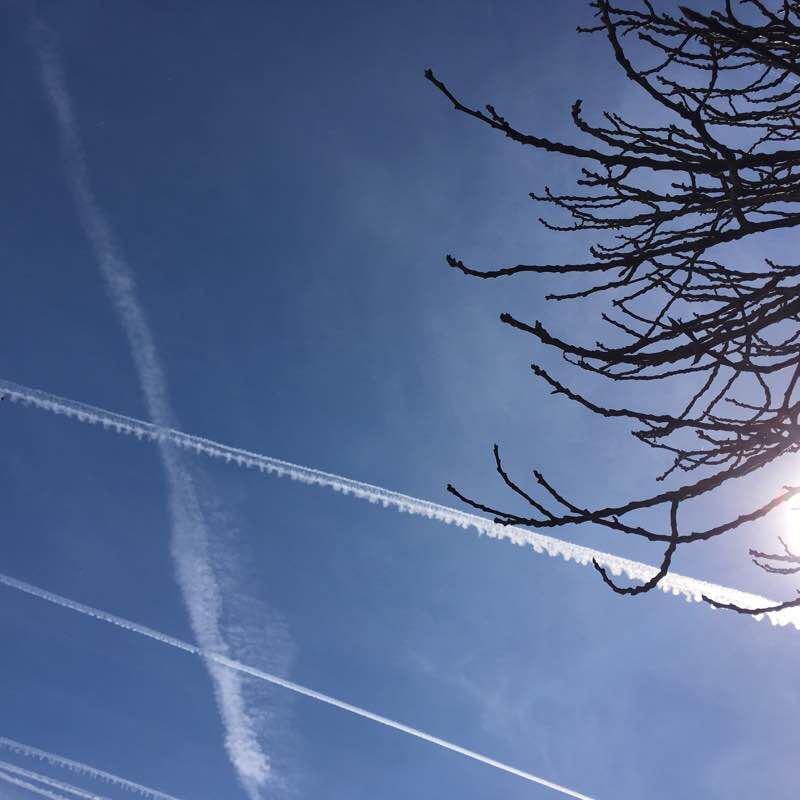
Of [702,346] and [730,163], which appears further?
[702,346]

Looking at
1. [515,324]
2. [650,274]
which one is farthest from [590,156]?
[650,274]

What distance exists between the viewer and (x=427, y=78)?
2.74 meters

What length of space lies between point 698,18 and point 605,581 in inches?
93.7

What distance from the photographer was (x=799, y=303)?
2670mm

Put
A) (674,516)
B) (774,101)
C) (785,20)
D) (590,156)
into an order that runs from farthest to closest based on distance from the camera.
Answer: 1. (774,101)
2. (785,20)
3. (590,156)
4. (674,516)

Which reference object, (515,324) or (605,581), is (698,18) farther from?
(605,581)

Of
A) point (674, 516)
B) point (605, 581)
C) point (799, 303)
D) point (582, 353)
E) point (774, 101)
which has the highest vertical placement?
point (774, 101)

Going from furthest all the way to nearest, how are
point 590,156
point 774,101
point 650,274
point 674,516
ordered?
point 774,101
point 650,274
point 590,156
point 674,516

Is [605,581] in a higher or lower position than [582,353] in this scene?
lower

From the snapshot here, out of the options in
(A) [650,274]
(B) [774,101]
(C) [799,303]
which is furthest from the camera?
(B) [774,101]

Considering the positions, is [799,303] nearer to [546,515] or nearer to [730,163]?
[730,163]

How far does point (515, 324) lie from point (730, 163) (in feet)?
3.19

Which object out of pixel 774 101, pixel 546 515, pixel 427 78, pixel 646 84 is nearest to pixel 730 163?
pixel 646 84

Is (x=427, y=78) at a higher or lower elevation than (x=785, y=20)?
lower
